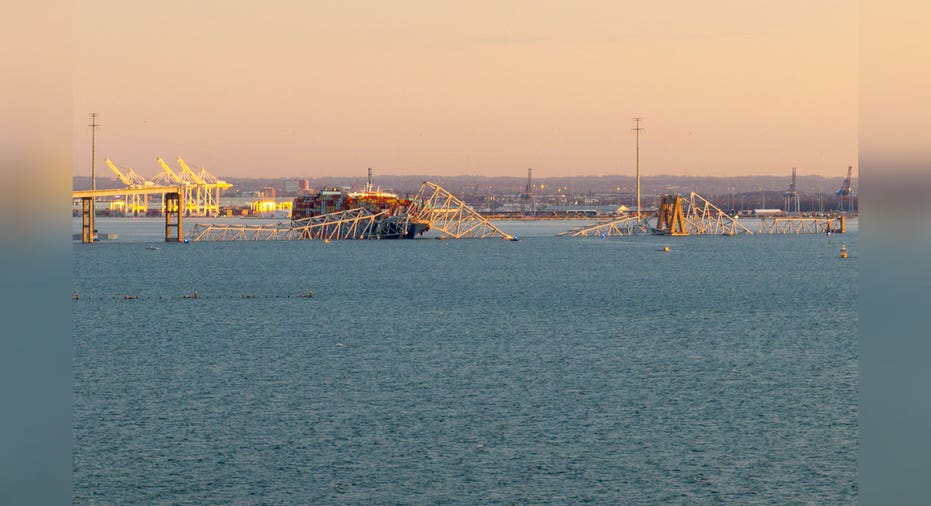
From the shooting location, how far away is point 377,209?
154 meters

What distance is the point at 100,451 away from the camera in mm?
19016

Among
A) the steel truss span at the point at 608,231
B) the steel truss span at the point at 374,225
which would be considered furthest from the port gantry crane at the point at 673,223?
the steel truss span at the point at 374,225

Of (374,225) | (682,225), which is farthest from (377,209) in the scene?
(682,225)

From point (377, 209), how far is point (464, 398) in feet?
427

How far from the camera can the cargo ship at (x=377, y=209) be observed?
5763 inches

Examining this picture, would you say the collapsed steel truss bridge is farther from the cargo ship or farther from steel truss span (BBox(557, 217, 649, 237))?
the cargo ship

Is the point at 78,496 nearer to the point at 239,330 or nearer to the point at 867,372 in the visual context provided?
the point at 867,372

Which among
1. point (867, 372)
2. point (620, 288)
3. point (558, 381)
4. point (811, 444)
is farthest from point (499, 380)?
point (620, 288)

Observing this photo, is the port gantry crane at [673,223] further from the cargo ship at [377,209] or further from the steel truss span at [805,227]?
the cargo ship at [377,209]

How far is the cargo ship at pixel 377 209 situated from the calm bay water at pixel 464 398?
87.2 metres

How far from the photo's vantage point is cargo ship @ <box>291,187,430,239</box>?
480 feet

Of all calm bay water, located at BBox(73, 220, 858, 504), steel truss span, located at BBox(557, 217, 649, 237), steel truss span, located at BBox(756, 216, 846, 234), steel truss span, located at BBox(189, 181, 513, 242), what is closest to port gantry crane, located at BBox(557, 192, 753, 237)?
steel truss span, located at BBox(557, 217, 649, 237)

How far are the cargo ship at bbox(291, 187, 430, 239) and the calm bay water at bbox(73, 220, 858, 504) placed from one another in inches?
3433

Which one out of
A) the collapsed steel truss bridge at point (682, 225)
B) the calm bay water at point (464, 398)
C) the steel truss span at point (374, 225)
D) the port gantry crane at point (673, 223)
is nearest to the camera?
the calm bay water at point (464, 398)
